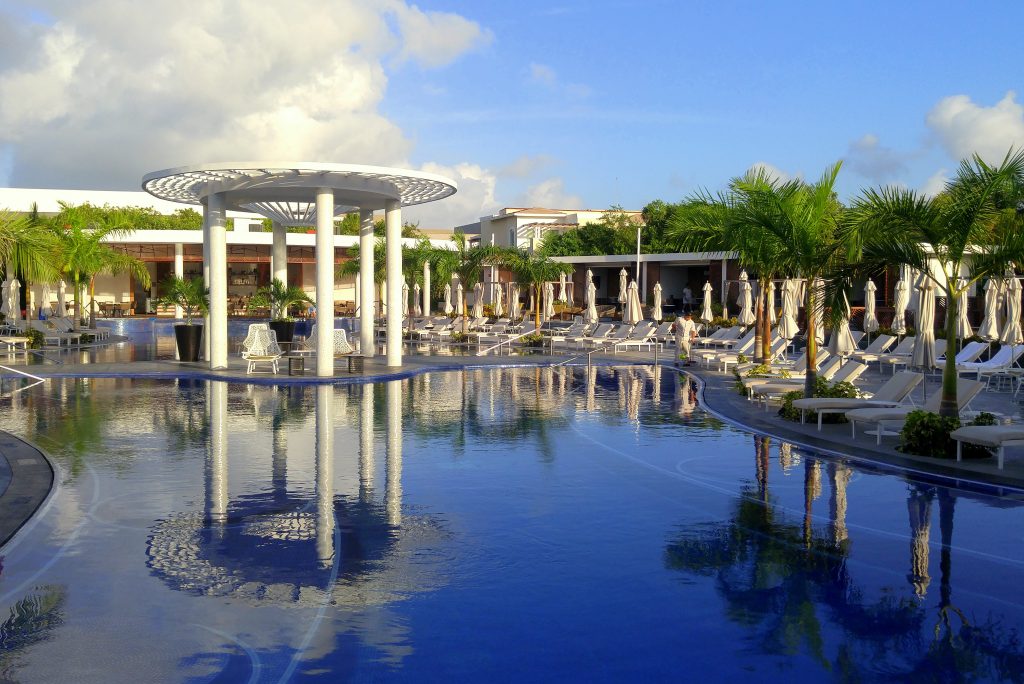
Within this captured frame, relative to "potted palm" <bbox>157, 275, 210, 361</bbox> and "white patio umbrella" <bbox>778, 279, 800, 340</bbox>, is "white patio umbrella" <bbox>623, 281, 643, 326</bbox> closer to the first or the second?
"white patio umbrella" <bbox>778, 279, 800, 340</bbox>

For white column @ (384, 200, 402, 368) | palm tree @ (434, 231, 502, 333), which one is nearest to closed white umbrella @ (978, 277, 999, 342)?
white column @ (384, 200, 402, 368)

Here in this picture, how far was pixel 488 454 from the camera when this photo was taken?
440 inches

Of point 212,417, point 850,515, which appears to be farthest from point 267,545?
point 212,417

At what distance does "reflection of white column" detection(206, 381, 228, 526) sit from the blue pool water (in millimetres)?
50

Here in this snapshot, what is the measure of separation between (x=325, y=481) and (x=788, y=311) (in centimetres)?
1572

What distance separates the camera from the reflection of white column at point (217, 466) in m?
8.28

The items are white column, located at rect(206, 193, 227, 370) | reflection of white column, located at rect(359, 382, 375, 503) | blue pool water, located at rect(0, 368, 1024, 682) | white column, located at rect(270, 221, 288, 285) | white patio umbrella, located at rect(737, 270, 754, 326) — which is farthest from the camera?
white patio umbrella, located at rect(737, 270, 754, 326)

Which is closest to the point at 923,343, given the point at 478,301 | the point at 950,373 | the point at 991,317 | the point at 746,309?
the point at 950,373

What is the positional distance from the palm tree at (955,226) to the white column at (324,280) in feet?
35.6

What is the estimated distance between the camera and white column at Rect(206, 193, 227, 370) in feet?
67.2

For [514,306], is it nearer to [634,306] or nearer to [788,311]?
[634,306]

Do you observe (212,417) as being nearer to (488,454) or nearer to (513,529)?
(488,454)

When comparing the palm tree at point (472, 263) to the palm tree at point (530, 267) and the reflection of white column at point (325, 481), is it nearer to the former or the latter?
the palm tree at point (530, 267)

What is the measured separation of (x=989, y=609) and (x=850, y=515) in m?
2.38
